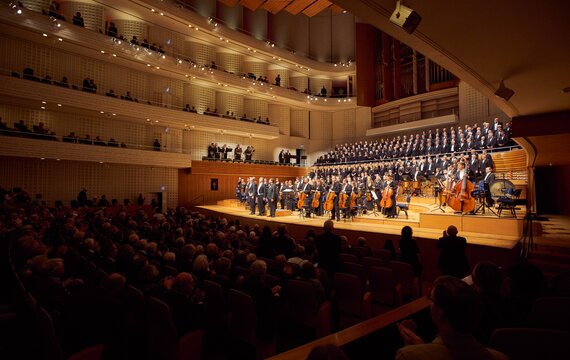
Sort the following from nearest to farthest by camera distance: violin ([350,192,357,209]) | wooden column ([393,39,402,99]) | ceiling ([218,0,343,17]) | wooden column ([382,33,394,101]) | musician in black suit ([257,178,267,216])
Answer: violin ([350,192,357,209])
musician in black suit ([257,178,267,216])
ceiling ([218,0,343,17])
wooden column ([393,39,402,99])
wooden column ([382,33,394,101])

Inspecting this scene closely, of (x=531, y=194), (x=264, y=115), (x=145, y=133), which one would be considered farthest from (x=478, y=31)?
(x=264, y=115)

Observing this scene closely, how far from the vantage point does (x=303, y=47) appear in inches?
865

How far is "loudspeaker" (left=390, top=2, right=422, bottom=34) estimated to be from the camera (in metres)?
2.38

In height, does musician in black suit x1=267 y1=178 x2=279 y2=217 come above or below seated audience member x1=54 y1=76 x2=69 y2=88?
below

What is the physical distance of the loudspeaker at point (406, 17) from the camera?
2.38 meters

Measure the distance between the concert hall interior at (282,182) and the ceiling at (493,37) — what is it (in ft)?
0.08

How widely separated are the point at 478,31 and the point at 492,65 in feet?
3.06

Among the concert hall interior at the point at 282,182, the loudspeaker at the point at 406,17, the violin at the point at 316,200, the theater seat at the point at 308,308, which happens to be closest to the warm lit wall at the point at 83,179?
the concert hall interior at the point at 282,182

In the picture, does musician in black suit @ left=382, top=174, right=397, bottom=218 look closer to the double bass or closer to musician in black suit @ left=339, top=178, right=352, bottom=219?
musician in black suit @ left=339, top=178, right=352, bottom=219

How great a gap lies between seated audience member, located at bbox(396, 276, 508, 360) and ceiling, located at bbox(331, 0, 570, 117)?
211 cm

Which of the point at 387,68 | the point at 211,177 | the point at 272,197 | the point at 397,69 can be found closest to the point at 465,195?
the point at 272,197

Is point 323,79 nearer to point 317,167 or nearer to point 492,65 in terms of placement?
point 317,167

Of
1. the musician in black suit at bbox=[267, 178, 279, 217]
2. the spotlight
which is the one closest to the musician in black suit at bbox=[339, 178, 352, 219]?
the musician in black suit at bbox=[267, 178, 279, 217]

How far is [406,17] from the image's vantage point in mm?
2410
